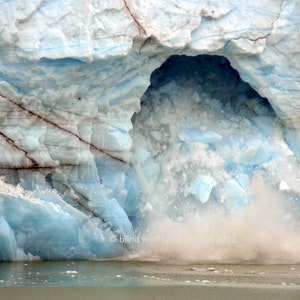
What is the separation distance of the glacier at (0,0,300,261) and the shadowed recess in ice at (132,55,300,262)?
13 mm

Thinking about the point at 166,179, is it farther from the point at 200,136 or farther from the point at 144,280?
the point at 144,280

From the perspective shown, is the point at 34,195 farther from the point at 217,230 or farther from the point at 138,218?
the point at 217,230

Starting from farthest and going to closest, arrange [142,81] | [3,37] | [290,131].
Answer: [290,131] → [142,81] → [3,37]

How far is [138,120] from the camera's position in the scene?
8.34m

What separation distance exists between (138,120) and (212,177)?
0.89 metres

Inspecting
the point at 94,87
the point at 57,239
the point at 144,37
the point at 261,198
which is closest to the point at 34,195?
the point at 57,239

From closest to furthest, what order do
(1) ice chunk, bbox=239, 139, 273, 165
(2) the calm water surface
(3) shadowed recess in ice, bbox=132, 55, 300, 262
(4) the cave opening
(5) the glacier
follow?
(2) the calm water surface < (5) the glacier < (3) shadowed recess in ice, bbox=132, 55, 300, 262 < (4) the cave opening < (1) ice chunk, bbox=239, 139, 273, 165

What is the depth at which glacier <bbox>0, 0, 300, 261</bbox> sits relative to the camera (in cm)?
738

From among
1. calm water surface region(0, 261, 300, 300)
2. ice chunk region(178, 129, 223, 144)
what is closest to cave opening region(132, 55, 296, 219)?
ice chunk region(178, 129, 223, 144)

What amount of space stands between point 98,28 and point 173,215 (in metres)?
1.88

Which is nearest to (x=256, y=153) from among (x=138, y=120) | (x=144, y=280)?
(x=138, y=120)

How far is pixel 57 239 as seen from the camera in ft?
24.6

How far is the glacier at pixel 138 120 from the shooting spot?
7.38 metres

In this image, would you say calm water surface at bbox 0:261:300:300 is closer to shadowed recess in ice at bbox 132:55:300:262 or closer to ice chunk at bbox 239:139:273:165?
shadowed recess in ice at bbox 132:55:300:262
